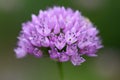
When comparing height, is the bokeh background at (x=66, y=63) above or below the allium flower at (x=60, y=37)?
above

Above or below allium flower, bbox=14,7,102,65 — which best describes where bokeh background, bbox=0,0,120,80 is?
above

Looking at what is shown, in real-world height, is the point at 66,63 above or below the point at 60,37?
above

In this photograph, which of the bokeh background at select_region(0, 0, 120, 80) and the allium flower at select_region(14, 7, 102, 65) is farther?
the bokeh background at select_region(0, 0, 120, 80)

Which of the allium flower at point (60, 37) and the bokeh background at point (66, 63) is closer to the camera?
the allium flower at point (60, 37)

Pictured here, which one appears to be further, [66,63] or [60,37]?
[66,63]
